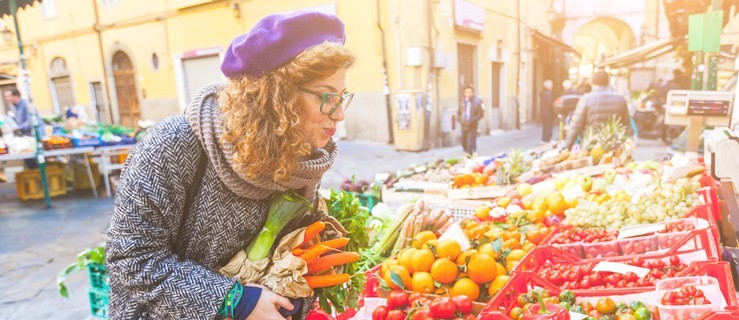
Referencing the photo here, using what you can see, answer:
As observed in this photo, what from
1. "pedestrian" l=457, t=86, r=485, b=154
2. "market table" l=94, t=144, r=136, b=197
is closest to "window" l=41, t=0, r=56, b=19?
"market table" l=94, t=144, r=136, b=197

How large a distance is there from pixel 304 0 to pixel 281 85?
26.1 feet

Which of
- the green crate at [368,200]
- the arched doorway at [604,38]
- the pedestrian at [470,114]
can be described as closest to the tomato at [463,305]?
the green crate at [368,200]

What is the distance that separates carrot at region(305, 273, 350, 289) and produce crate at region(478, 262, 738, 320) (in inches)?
26.5

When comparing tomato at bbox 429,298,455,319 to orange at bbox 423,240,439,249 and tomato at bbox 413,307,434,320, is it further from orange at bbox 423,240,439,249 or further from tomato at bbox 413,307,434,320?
orange at bbox 423,240,439,249

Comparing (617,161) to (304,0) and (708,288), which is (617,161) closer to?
(708,288)

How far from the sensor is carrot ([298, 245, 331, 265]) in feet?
4.59

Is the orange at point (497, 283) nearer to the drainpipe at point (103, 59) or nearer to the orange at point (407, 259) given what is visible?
the orange at point (407, 259)

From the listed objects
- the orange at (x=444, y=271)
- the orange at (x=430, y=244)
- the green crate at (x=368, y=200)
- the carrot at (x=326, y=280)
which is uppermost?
the carrot at (x=326, y=280)

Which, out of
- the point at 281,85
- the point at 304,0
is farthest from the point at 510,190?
the point at 304,0

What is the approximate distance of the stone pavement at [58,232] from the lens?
12.6 feet

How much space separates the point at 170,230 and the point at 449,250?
154cm

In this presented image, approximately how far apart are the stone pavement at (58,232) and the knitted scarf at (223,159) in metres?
0.39

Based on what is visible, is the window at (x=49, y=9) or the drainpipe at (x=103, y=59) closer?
the drainpipe at (x=103, y=59)

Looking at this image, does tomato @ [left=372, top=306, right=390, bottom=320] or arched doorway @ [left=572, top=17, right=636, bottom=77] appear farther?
arched doorway @ [left=572, top=17, right=636, bottom=77]
